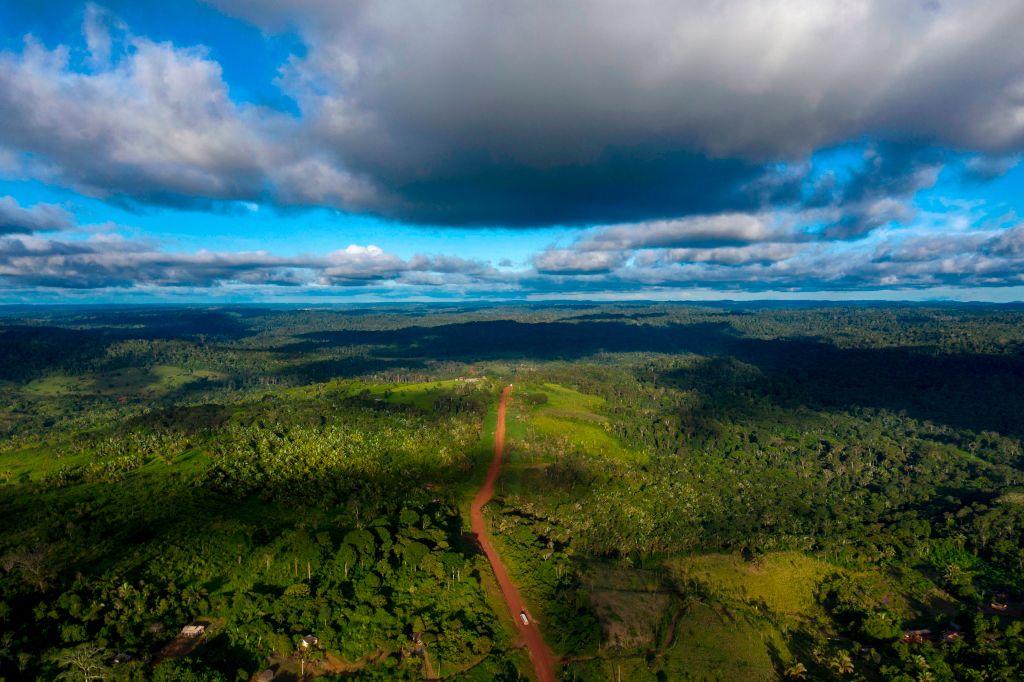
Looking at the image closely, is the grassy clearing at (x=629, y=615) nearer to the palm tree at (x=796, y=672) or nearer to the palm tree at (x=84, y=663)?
the palm tree at (x=796, y=672)

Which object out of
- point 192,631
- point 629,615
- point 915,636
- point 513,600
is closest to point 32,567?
point 192,631

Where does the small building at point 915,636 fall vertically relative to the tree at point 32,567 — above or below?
below

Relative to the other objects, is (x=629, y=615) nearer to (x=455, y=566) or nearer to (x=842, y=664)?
(x=842, y=664)

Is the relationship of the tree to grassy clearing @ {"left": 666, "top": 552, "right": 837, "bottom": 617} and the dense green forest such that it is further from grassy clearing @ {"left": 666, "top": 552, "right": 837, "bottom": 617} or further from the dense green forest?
grassy clearing @ {"left": 666, "top": 552, "right": 837, "bottom": 617}

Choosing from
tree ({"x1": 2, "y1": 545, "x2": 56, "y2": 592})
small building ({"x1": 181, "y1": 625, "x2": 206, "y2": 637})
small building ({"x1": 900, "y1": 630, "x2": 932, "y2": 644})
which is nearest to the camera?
small building ({"x1": 181, "y1": 625, "x2": 206, "y2": 637})

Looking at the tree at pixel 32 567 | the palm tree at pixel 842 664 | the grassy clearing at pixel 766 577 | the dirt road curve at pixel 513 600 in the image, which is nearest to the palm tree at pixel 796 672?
the palm tree at pixel 842 664

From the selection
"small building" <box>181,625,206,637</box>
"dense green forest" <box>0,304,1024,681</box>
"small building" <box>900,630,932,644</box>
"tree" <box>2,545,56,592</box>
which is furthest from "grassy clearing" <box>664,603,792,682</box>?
"tree" <box>2,545,56,592</box>

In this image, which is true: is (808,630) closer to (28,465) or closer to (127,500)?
(127,500)
